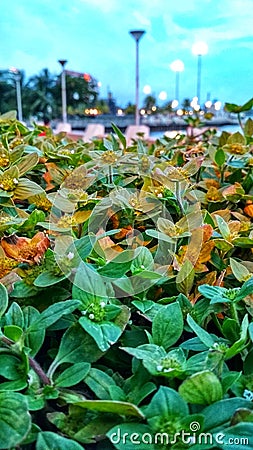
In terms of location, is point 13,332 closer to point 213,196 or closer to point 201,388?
point 201,388

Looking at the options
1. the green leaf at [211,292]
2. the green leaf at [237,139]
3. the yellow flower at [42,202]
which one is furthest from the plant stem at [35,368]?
the green leaf at [237,139]

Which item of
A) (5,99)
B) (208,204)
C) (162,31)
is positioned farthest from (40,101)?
(208,204)

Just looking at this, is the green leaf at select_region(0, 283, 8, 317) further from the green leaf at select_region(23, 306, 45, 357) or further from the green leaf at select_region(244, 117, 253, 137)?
the green leaf at select_region(244, 117, 253, 137)

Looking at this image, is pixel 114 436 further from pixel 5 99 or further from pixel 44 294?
pixel 5 99

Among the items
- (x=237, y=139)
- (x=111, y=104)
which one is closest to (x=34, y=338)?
(x=237, y=139)

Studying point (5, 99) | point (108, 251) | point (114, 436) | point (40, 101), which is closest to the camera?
point (114, 436)

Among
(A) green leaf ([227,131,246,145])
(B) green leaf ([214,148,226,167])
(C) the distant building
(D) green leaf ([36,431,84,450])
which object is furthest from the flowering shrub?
(C) the distant building

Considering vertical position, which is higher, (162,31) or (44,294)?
(162,31)
